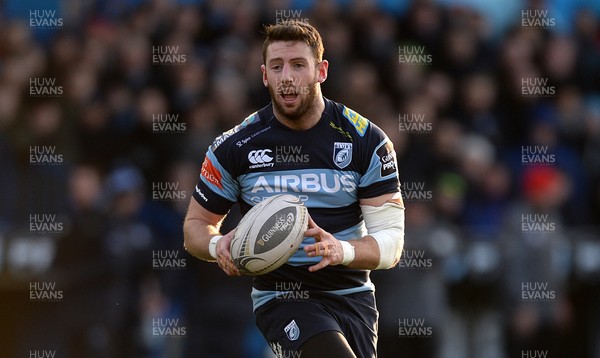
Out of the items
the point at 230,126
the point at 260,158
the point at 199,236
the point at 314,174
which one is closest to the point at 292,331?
the point at 199,236

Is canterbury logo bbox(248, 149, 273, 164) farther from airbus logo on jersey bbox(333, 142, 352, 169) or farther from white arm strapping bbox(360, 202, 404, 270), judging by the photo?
white arm strapping bbox(360, 202, 404, 270)

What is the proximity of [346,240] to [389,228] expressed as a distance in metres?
0.27

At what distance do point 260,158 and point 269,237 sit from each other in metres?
0.71

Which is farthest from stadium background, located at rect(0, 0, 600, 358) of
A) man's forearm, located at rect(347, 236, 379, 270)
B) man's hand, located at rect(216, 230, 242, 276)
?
man's hand, located at rect(216, 230, 242, 276)

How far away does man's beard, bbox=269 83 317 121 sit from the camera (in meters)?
6.43

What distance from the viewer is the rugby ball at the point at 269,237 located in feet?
19.5

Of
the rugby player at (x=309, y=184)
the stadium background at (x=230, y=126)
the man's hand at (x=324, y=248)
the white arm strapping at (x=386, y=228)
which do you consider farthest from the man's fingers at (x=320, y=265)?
the stadium background at (x=230, y=126)

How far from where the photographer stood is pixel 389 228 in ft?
21.3

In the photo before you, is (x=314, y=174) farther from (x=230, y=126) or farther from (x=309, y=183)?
(x=230, y=126)

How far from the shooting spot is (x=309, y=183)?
6.47m

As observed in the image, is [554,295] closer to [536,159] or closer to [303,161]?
[536,159]

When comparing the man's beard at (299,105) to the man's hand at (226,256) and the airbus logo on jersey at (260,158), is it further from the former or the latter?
the man's hand at (226,256)

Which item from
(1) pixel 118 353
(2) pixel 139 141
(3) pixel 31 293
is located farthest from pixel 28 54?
(1) pixel 118 353

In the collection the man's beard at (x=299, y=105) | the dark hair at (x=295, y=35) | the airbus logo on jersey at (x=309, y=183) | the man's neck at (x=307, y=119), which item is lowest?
the airbus logo on jersey at (x=309, y=183)
